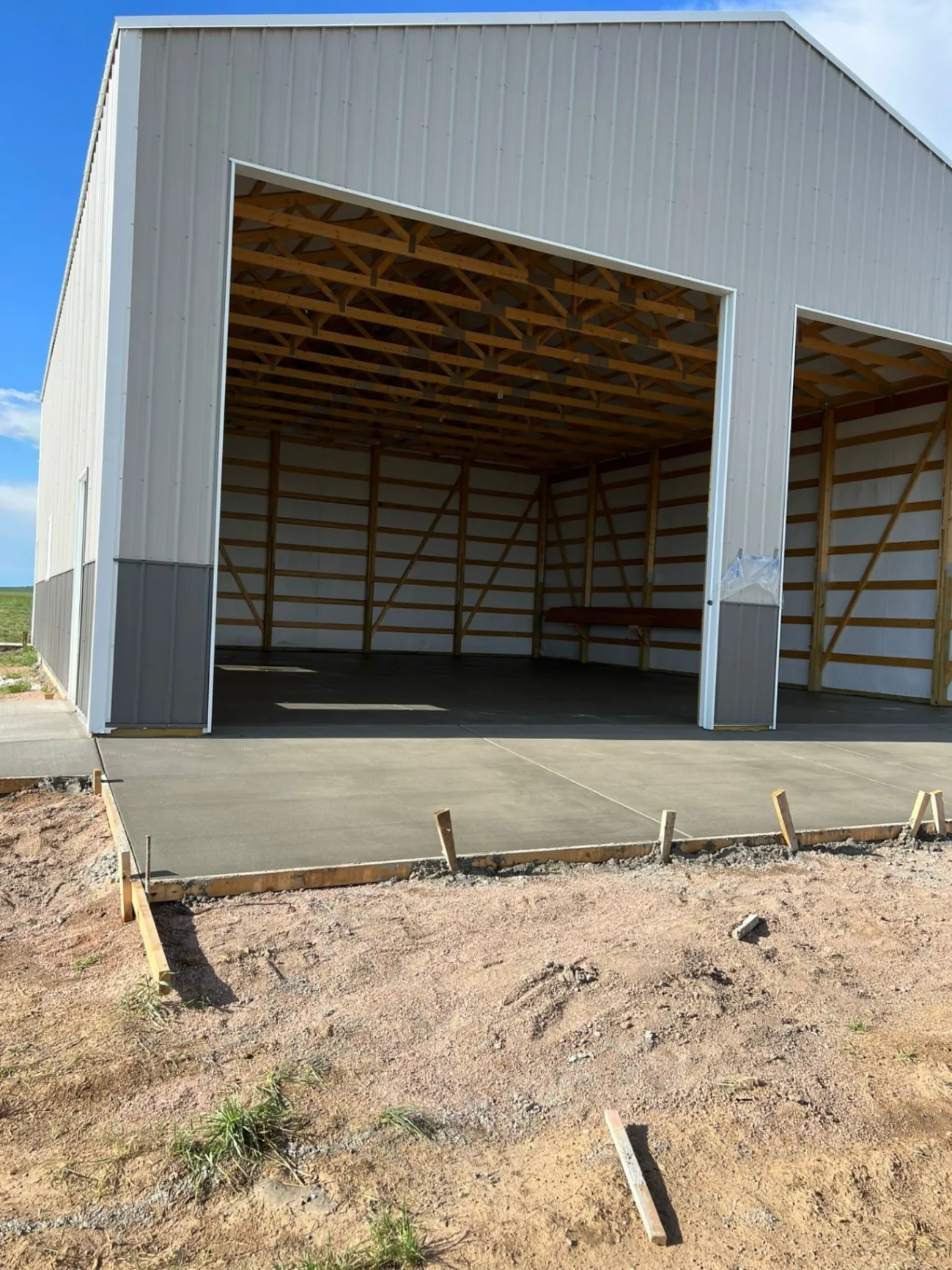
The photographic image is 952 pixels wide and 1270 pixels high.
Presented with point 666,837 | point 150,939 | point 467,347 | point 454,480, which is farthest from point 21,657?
point 150,939

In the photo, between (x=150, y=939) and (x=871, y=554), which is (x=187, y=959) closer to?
(x=150, y=939)

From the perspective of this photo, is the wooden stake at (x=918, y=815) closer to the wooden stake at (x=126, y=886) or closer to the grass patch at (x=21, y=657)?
the wooden stake at (x=126, y=886)

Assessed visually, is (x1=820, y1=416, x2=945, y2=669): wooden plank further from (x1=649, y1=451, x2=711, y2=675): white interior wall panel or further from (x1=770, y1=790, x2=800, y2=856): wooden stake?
(x1=770, y1=790, x2=800, y2=856): wooden stake

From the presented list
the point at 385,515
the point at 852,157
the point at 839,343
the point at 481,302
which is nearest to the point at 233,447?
the point at 385,515

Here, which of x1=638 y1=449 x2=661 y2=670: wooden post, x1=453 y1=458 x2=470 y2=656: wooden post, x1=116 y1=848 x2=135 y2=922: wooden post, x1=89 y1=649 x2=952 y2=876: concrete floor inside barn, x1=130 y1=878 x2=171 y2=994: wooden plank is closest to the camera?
x1=130 y1=878 x2=171 y2=994: wooden plank

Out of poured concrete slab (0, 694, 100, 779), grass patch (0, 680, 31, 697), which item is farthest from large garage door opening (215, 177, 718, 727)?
grass patch (0, 680, 31, 697)

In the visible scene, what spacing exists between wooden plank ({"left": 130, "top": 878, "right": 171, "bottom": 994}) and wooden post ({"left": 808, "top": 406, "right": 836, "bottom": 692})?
15845mm

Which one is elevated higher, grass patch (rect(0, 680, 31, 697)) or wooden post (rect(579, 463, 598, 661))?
wooden post (rect(579, 463, 598, 661))

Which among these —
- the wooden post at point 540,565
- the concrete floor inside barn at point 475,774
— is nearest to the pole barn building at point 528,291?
the concrete floor inside barn at point 475,774

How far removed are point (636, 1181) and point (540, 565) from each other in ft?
76.7

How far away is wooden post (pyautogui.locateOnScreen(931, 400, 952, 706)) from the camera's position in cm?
1534

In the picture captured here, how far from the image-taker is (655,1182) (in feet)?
8.13

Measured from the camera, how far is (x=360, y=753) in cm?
771

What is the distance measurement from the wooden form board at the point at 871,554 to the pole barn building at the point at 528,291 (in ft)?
0.18
